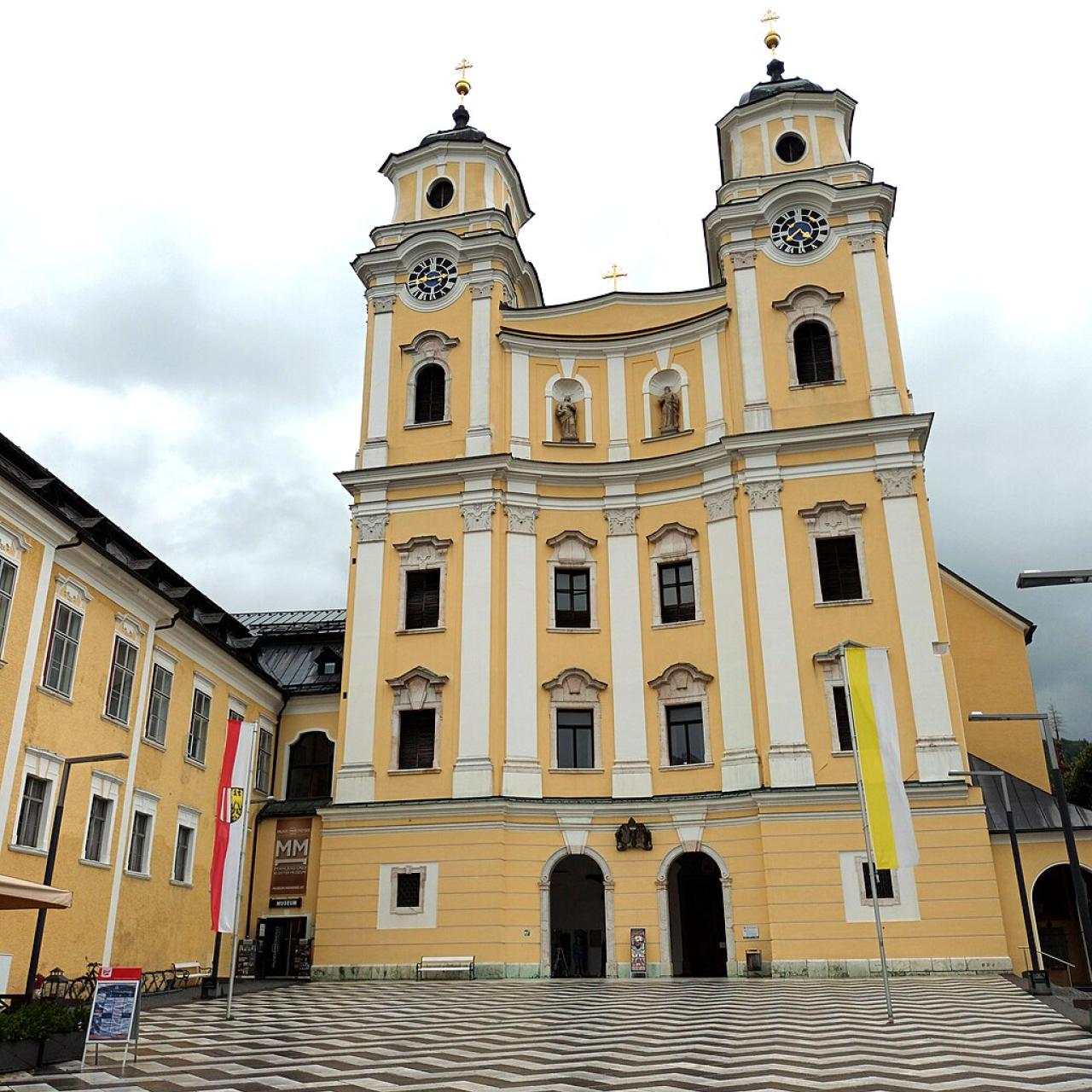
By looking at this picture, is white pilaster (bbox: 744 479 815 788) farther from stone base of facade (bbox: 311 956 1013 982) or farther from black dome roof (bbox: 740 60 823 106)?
black dome roof (bbox: 740 60 823 106)

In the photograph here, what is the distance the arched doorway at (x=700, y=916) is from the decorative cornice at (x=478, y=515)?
39.0 ft

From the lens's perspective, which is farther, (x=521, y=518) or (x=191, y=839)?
(x=521, y=518)

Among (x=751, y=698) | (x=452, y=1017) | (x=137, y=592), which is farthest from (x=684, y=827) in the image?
(x=137, y=592)

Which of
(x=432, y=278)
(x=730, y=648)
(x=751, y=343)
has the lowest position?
(x=730, y=648)

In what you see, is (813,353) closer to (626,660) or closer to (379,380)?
(626,660)

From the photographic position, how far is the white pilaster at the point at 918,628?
28.3 meters

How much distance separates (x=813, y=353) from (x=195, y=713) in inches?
868

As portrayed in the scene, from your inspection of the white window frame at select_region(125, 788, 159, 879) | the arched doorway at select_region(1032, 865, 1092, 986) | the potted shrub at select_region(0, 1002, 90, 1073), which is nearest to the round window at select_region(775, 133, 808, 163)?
the arched doorway at select_region(1032, 865, 1092, 986)

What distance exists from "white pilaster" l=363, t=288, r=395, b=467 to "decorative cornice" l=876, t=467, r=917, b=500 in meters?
16.1

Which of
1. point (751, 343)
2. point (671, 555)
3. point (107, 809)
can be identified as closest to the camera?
point (107, 809)

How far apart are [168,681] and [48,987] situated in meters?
8.90

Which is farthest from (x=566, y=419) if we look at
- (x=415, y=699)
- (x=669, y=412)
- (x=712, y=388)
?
(x=415, y=699)

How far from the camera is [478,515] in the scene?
1323 inches

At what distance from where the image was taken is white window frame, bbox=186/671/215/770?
95.8ft
